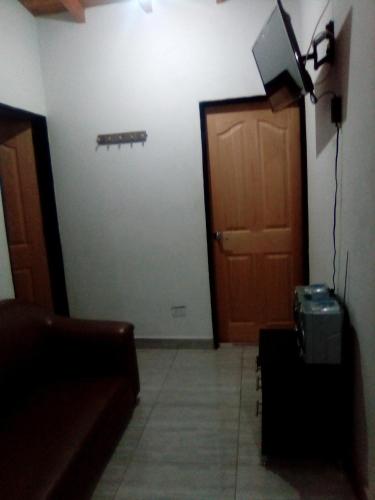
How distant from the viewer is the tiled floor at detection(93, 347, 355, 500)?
173cm

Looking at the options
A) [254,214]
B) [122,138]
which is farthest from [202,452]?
[122,138]

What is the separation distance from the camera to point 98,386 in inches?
78.7

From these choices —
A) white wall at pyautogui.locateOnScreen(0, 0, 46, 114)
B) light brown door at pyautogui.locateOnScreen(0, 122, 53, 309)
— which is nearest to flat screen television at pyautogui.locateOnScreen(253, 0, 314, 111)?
white wall at pyautogui.locateOnScreen(0, 0, 46, 114)

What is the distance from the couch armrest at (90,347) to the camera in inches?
84.5

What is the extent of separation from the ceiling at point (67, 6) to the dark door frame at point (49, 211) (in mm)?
849

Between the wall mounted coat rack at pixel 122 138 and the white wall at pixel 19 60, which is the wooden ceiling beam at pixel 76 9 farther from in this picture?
the wall mounted coat rack at pixel 122 138

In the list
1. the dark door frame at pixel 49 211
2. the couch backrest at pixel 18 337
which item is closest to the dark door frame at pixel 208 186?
the dark door frame at pixel 49 211

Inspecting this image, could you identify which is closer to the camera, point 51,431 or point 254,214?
point 51,431

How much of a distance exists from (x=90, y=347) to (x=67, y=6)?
2.54m

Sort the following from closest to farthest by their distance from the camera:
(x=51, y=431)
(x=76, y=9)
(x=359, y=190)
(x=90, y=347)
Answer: (x=359, y=190), (x=51, y=431), (x=90, y=347), (x=76, y=9)

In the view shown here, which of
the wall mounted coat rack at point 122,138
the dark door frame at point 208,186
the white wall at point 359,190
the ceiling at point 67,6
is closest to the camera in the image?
the white wall at point 359,190

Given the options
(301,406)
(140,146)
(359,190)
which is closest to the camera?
(359,190)

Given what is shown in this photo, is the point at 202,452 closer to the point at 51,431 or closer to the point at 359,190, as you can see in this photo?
the point at 51,431

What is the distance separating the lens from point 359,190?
1471 millimetres
